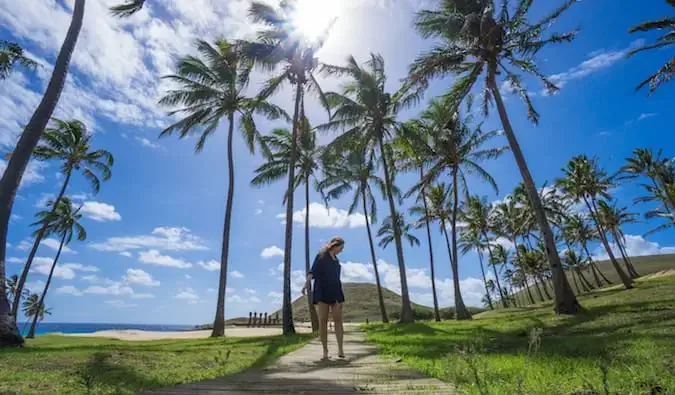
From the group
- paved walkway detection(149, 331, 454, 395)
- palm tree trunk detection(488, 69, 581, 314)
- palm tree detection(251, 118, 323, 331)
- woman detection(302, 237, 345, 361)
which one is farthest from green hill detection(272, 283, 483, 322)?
paved walkway detection(149, 331, 454, 395)

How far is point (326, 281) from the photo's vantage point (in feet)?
19.1

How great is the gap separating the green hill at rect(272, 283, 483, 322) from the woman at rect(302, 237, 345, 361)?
38.5 metres

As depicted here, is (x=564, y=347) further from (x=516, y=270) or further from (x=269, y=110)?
(x=516, y=270)

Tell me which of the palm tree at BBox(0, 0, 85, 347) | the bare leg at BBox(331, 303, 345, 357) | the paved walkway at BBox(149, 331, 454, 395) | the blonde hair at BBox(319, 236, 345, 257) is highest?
the palm tree at BBox(0, 0, 85, 347)

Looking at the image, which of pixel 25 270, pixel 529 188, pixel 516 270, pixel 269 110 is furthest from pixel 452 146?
pixel 516 270

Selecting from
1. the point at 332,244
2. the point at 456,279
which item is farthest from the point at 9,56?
the point at 456,279

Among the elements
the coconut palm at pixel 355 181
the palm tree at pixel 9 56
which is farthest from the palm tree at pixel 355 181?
the palm tree at pixel 9 56

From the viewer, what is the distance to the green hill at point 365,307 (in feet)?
150

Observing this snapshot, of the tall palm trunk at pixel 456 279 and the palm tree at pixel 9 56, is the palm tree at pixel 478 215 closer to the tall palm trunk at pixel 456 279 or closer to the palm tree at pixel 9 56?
the tall palm trunk at pixel 456 279

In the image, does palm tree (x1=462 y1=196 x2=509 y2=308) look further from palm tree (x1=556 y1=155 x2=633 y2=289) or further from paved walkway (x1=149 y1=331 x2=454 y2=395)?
paved walkway (x1=149 y1=331 x2=454 y2=395)

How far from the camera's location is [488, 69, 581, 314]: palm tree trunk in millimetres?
12508

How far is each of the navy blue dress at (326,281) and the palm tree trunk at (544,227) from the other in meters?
A: 10.3

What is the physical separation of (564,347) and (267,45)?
16.8m

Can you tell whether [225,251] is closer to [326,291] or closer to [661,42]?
[326,291]
